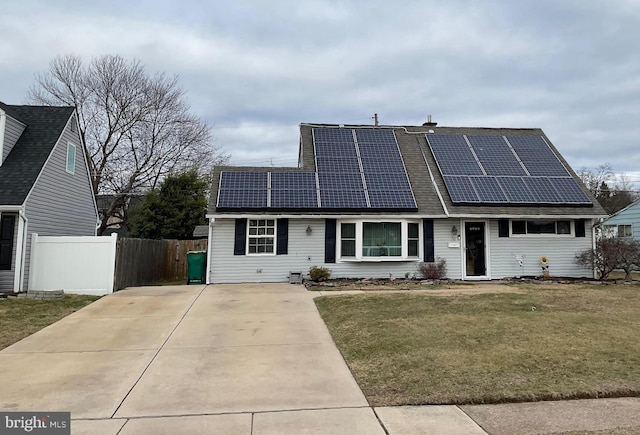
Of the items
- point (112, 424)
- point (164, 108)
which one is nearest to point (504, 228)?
point (112, 424)

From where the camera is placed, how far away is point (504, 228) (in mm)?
14914

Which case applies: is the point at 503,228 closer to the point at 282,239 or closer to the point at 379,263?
the point at 379,263

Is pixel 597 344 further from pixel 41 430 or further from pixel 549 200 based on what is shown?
pixel 549 200

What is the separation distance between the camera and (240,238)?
1396 cm

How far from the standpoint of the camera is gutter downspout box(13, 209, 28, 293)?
11.6 meters

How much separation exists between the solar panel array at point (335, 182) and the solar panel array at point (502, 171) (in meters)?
1.93

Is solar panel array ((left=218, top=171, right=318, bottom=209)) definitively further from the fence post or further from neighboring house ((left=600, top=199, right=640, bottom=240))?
neighboring house ((left=600, top=199, right=640, bottom=240))

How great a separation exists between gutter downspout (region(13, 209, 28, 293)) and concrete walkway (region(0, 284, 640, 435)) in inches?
186

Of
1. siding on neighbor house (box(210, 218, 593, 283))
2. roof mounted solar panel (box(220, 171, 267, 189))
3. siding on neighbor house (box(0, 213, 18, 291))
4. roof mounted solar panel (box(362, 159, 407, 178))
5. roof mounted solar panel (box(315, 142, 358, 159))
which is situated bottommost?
siding on neighbor house (box(0, 213, 18, 291))

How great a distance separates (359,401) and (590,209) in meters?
14.4

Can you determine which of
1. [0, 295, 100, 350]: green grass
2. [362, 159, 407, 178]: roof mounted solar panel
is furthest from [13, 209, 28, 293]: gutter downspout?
[362, 159, 407, 178]: roof mounted solar panel

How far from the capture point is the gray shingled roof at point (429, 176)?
571 inches

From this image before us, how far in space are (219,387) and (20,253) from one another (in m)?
10.1

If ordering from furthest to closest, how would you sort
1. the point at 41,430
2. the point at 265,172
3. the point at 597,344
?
the point at 265,172 → the point at 597,344 → the point at 41,430
